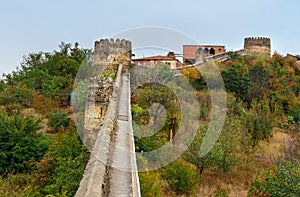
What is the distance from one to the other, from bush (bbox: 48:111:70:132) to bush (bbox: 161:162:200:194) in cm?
974

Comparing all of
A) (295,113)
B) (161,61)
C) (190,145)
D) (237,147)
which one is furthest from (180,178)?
(161,61)

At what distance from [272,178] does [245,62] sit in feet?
67.4

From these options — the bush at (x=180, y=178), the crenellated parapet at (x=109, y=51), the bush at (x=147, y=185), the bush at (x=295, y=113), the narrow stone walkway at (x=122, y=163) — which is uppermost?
the crenellated parapet at (x=109, y=51)

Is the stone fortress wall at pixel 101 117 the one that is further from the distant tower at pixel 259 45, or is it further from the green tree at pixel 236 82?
the distant tower at pixel 259 45

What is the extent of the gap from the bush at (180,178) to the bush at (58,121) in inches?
383

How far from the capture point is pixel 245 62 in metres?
29.2

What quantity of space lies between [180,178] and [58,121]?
1097 centimetres

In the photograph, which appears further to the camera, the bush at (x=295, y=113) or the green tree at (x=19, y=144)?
the bush at (x=295, y=113)

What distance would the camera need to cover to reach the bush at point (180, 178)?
1025cm

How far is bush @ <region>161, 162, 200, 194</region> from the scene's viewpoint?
10.2 metres

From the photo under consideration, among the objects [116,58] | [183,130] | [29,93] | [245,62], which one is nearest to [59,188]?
[183,130]

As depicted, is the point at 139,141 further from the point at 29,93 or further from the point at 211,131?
the point at 29,93

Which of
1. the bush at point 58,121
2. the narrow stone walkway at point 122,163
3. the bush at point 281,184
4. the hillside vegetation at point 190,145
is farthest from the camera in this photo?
the bush at point 58,121

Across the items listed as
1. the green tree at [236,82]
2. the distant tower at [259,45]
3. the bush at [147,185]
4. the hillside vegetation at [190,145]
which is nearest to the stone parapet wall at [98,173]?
the bush at [147,185]
